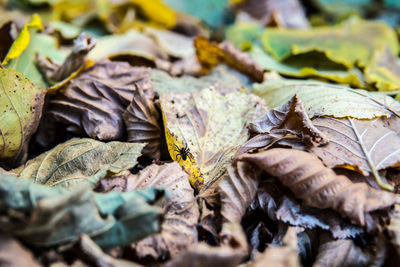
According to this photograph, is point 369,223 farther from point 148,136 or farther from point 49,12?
point 49,12

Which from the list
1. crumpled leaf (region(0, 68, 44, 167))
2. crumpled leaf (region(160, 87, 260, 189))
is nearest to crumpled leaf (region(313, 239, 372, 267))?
crumpled leaf (region(160, 87, 260, 189))

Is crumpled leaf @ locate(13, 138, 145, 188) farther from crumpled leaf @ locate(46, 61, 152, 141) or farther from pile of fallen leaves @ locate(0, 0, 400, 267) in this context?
crumpled leaf @ locate(46, 61, 152, 141)

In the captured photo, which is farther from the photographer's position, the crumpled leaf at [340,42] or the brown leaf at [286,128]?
the crumpled leaf at [340,42]

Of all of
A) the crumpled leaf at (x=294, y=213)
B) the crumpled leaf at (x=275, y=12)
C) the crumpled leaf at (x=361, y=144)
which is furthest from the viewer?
the crumpled leaf at (x=275, y=12)

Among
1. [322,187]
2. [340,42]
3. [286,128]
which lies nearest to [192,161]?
[286,128]

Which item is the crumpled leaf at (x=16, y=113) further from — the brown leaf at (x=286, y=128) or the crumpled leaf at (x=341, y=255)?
the crumpled leaf at (x=341, y=255)

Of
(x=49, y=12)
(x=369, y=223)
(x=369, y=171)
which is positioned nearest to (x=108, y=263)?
(x=369, y=223)

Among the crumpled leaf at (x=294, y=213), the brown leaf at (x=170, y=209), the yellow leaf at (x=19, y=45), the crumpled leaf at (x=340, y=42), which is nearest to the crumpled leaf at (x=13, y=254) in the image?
the brown leaf at (x=170, y=209)
